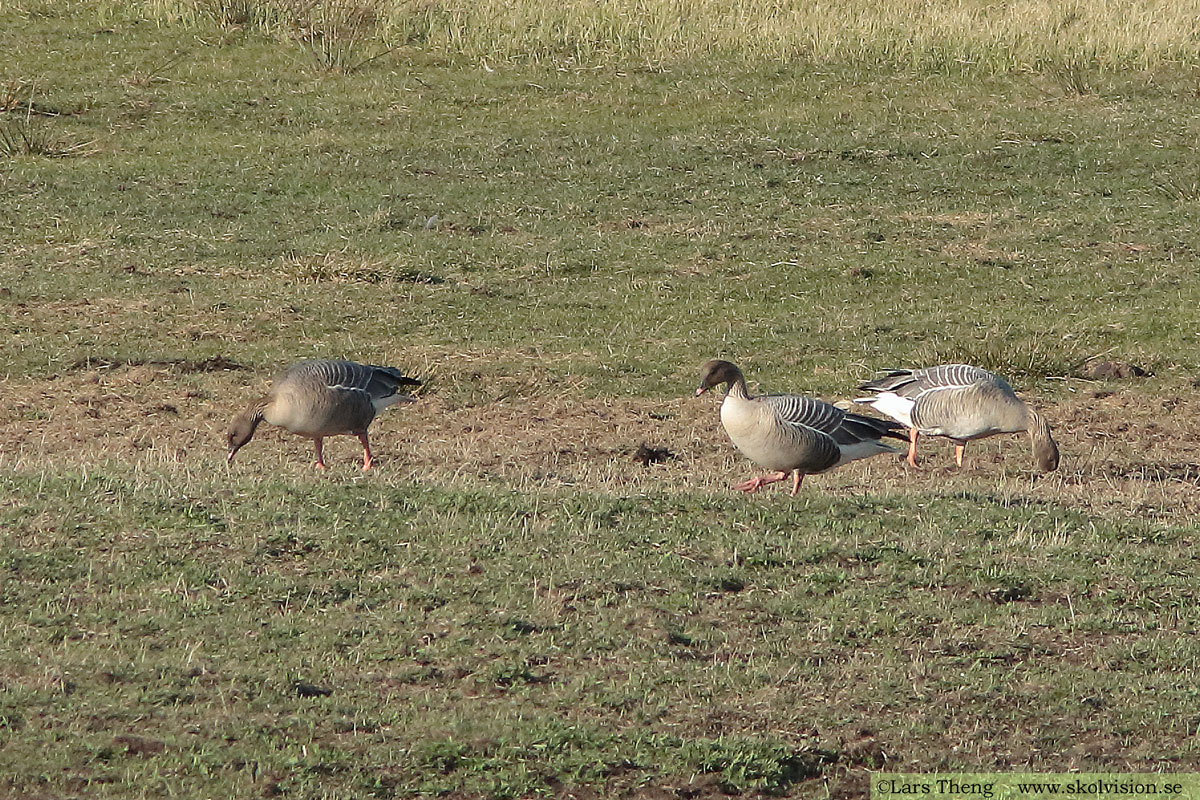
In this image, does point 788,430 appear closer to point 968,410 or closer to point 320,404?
point 968,410

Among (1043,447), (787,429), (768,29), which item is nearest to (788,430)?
(787,429)

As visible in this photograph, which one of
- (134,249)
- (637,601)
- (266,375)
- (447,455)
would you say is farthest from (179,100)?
(637,601)

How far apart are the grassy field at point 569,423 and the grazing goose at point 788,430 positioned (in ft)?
1.19

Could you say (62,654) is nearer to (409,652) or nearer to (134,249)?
(409,652)

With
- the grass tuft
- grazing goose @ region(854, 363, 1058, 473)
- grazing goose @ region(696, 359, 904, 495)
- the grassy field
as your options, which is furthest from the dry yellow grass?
grazing goose @ region(696, 359, 904, 495)

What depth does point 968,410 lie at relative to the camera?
9469mm

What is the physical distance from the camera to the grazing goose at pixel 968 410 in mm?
9453

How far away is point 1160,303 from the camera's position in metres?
13.7

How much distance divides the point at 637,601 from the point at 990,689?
133 centimetres

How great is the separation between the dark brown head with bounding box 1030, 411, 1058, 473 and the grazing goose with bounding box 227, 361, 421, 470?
138 inches

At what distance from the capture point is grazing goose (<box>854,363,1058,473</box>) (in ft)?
31.0

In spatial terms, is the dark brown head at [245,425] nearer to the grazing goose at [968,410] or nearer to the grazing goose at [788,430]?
the grazing goose at [788,430]

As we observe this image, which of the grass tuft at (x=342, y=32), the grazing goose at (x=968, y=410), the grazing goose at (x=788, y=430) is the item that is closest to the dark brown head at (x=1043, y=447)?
the grazing goose at (x=968, y=410)

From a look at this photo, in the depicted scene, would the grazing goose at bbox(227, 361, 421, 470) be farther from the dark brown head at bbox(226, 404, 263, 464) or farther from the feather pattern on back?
the feather pattern on back
